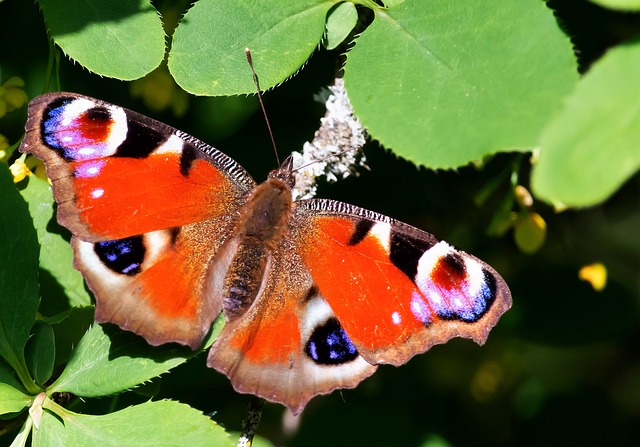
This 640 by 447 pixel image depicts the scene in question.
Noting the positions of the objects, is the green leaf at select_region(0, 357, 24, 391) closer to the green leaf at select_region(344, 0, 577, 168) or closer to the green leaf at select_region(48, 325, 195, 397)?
the green leaf at select_region(48, 325, 195, 397)

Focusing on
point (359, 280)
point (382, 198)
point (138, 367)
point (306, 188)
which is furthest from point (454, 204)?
point (138, 367)

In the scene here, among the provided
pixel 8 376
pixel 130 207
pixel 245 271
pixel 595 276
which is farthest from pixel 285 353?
pixel 595 276

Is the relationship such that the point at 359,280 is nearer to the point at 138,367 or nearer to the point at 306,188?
the point at 306,188

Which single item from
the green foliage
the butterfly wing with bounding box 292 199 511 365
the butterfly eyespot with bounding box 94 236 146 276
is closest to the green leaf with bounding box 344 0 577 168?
the green foliage

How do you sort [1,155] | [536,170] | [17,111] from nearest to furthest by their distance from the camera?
[536,170]
[1,155]
[17,111]

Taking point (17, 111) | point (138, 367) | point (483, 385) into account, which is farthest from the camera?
point (483, 385)

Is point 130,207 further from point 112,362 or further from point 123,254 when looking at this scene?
point 112,362

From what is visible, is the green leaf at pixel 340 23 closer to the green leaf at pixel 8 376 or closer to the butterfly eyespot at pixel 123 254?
the butterfly eyespot at pixel 123 254
